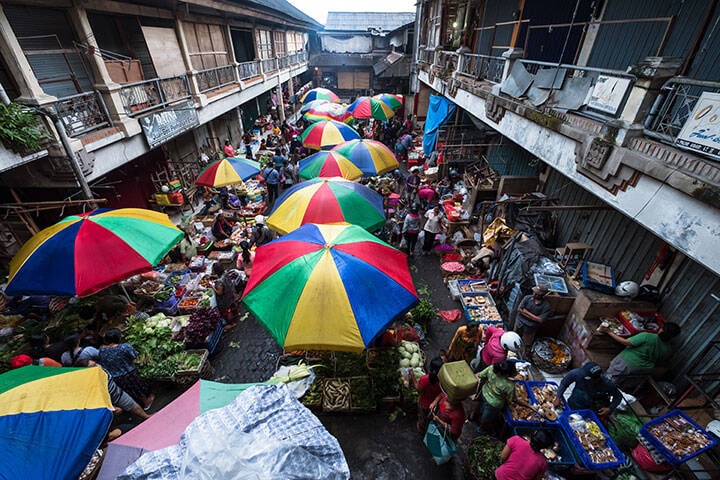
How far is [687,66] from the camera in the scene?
14.6 feet

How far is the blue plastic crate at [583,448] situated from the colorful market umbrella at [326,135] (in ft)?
34.8

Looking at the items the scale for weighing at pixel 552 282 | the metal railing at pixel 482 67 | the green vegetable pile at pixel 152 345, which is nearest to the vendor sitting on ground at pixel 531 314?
the scale for weighing at pixel 552 282

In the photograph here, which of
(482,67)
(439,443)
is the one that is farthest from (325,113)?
(439,443)

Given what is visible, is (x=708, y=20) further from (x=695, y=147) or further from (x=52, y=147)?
(x=52, y=147)

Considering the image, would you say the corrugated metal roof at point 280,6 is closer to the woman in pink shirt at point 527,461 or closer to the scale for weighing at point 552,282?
the scale for weighing at point 552,282

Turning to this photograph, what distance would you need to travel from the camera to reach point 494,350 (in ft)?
17.3

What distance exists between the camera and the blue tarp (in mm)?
12445

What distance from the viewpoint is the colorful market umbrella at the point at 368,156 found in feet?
32.3

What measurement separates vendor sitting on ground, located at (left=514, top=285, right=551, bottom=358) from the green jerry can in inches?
102

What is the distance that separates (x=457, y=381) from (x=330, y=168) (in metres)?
7.00

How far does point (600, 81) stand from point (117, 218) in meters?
8.87

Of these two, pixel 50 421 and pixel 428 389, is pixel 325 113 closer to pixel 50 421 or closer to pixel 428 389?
pixel 428 389

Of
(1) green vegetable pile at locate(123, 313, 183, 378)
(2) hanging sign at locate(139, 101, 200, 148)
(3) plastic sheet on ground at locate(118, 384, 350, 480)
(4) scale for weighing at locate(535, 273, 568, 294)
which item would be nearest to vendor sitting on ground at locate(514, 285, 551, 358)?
(4) scale for weighing at locate(535, 273, 568, 294)

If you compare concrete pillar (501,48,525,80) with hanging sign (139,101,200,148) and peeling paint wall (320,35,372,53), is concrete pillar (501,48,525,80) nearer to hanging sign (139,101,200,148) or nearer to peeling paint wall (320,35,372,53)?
hanging sign (139,101,200,148)
